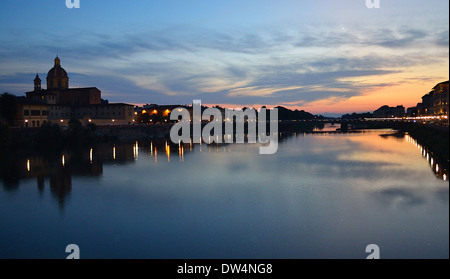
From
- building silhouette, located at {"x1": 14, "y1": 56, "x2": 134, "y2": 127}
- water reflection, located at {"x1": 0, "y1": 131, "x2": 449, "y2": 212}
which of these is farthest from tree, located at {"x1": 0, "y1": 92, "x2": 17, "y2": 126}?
water reflection, located at {"x1": 0, "y1": 131, "x2": 449, "y2": 212}

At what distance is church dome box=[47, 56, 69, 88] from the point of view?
56625mm

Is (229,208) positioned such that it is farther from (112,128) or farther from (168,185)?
(112,128)

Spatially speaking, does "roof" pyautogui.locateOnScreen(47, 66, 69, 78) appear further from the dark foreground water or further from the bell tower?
the dark foreground water

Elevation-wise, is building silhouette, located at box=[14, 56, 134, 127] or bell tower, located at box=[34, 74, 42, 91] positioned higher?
bell tower, located at box=[34, 74, 42, 91]

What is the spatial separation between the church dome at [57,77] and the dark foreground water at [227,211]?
129 feet

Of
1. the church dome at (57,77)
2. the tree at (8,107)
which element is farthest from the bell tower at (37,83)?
the tree at (8,107)

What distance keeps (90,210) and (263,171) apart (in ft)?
33.9

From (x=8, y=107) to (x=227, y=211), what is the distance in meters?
32.4

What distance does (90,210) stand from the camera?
500 inches

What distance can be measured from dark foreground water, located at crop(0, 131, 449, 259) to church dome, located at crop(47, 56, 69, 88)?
1543 inches

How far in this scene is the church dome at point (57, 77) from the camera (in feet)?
186

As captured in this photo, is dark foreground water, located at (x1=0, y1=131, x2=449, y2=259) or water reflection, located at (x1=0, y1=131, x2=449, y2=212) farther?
water reflection, located at (x1=0, y1=131, x2=449, y2=212)

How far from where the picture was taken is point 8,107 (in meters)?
36.3
